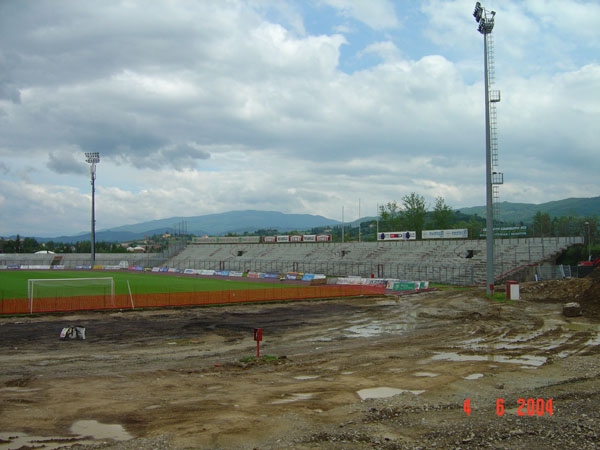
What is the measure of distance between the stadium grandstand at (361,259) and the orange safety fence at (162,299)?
18172 millimetres

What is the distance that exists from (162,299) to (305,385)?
29298 millimetres

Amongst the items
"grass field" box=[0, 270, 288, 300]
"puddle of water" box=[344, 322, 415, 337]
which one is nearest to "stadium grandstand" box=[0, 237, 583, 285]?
"grass field" box=[0, 270, 288, 300]

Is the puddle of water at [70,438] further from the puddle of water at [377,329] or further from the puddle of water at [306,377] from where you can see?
the puddle of water at [377,329]

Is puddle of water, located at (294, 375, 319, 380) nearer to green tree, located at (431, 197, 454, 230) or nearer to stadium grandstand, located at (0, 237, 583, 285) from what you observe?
stadium grandstand, located at (0, 237, 583, 285)

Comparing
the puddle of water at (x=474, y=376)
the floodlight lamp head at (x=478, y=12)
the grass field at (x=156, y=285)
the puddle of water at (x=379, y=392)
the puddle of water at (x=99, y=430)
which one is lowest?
the grass field at (x=156, y=285)

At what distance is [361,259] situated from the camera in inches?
3391

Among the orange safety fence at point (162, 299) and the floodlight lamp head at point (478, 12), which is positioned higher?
the floodlight lamp head at point (478, 12)

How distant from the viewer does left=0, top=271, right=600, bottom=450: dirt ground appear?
1081 cm

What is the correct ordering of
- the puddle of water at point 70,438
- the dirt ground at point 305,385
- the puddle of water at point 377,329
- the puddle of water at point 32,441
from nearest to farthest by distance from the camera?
the puddle of water at point 32,441 < the puddle of water at point 70,438 < the dirt ground at point 305,385 < the puddle of water at point 377,329

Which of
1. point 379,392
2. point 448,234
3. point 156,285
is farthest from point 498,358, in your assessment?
Result: point 448,234

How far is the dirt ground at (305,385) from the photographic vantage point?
1081 cm

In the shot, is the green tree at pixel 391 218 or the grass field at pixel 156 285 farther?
the green tree at pixel 391 218

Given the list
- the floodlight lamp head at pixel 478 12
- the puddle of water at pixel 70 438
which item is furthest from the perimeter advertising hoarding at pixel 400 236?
the puddle of water at pixel 70 438

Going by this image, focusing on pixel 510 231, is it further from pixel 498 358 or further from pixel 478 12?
pixel 498 358
